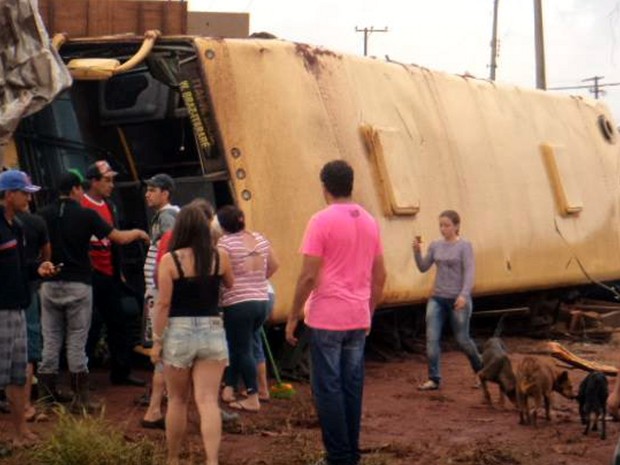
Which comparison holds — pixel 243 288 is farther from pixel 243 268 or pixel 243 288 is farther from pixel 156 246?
pixel 156 246

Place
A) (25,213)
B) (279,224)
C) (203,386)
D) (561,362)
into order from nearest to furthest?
(203,386)
(25,213)
(279,224)
(561,362)

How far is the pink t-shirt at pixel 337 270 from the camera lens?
842 centimetres

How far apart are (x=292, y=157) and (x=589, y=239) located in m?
5.83

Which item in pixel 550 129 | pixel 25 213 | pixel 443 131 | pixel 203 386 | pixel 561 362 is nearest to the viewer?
pixel 203 386

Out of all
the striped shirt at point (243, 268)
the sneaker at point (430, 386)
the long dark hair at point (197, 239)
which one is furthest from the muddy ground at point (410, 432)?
the long dark hair at point (197, 239)

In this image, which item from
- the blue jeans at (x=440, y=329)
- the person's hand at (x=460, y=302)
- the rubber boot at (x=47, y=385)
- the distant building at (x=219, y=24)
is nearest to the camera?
the rubber boot at (x=47, y=385)

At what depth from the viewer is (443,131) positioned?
14453 mm

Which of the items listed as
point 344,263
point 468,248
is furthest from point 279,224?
point 344,263

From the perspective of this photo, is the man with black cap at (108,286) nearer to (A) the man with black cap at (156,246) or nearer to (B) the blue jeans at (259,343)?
(A) the man with black cap at (156,246)

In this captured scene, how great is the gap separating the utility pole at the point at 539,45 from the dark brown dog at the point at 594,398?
23.9 meters

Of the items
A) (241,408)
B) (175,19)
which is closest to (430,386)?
(241,408)

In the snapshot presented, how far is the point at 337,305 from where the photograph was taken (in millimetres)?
8438

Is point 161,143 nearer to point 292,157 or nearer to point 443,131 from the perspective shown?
point 292,157

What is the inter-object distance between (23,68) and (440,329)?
13.8 feet
